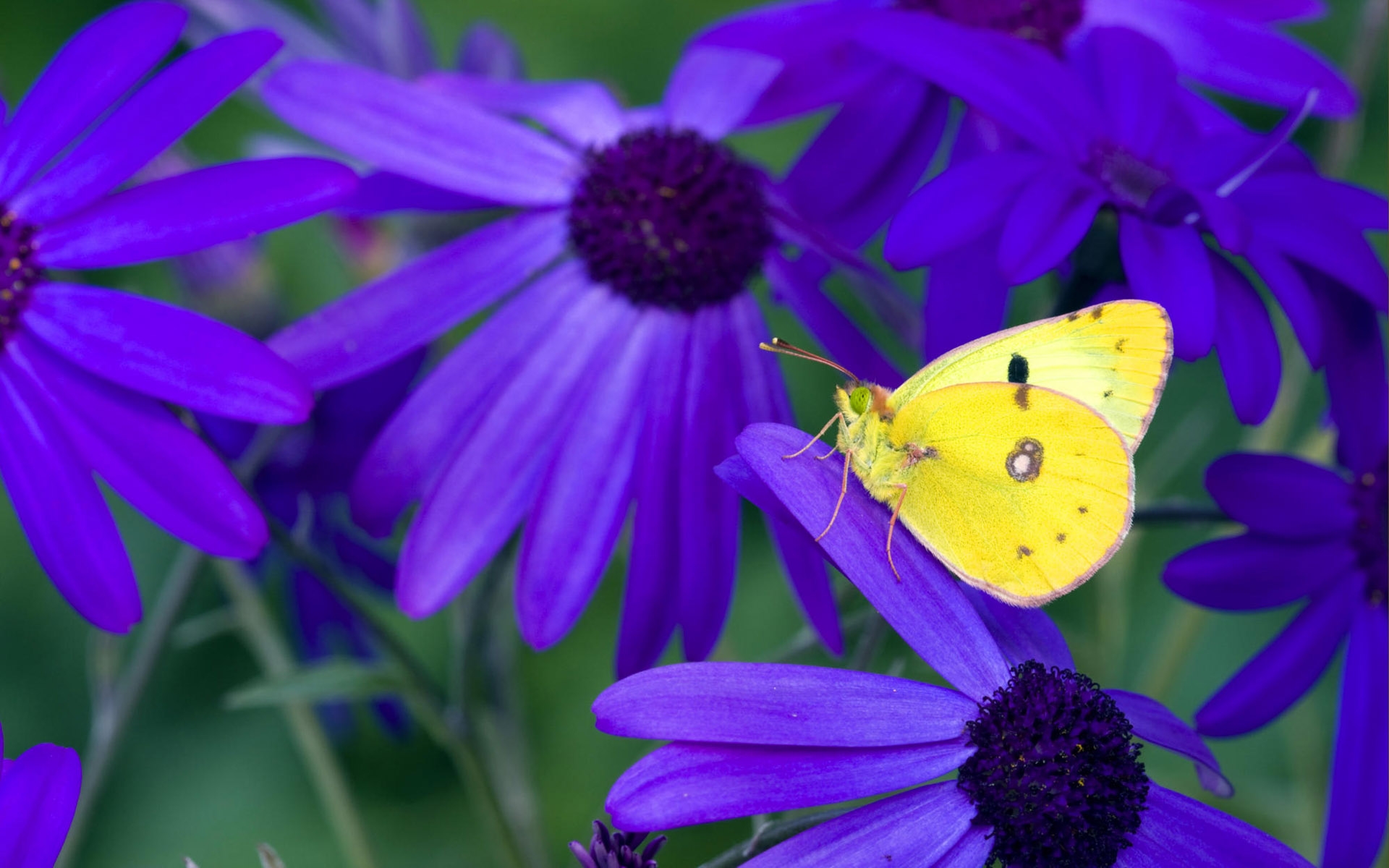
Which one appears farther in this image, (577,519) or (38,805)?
(577,519)

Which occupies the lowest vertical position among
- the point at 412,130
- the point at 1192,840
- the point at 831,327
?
the point at 1192,840

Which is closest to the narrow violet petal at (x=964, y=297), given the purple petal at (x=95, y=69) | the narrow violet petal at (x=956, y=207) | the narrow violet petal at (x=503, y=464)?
the narrow violet petal at (x=956, y=207)

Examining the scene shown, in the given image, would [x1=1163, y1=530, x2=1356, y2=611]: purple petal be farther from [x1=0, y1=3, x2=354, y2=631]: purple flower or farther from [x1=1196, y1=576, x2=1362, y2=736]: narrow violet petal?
[x1=0, y1=3, x2=354, y2=631]: purple flower

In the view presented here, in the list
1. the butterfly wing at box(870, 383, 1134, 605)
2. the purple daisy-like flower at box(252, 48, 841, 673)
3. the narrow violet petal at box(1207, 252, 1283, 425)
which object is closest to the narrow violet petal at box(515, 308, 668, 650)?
the purple daisy-like flower at box(252, 48, 841, 673)

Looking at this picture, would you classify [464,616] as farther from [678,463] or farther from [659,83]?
[659,83]

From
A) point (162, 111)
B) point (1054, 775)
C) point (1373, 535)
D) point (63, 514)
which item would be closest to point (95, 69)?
point (162, 111)

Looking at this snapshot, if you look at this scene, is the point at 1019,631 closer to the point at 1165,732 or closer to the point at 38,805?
the point at 1165,732

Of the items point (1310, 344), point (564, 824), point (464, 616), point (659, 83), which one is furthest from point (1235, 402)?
point (659, 83)

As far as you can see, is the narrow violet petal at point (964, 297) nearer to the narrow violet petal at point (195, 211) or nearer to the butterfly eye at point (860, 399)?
the butterfly eye at point (860, 399)
